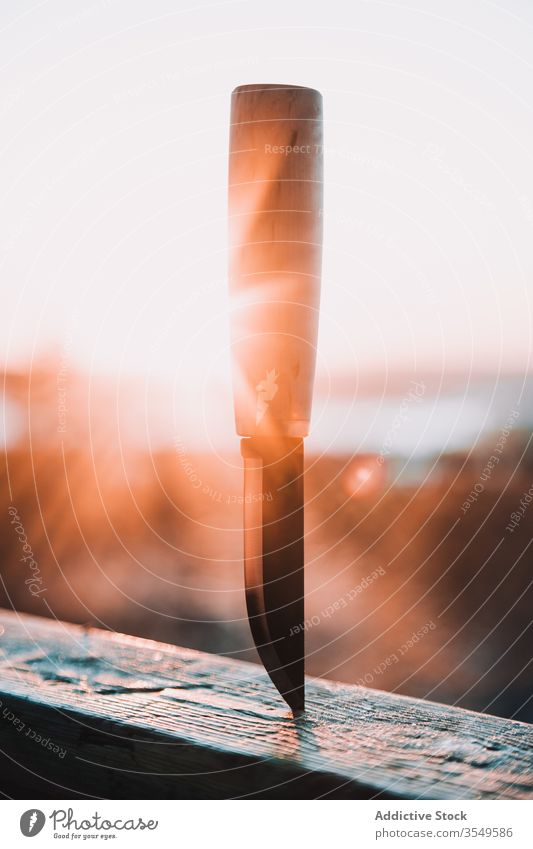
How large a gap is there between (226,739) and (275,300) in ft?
0.76

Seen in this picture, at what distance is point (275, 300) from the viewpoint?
448mm

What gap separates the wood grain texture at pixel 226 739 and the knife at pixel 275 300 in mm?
40

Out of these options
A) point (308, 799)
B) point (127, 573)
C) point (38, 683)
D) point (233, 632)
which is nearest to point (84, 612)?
point (127, 573)

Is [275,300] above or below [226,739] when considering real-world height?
above

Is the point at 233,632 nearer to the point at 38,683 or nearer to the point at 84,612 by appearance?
the point at 84,612

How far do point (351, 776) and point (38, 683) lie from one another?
8.9 inches
